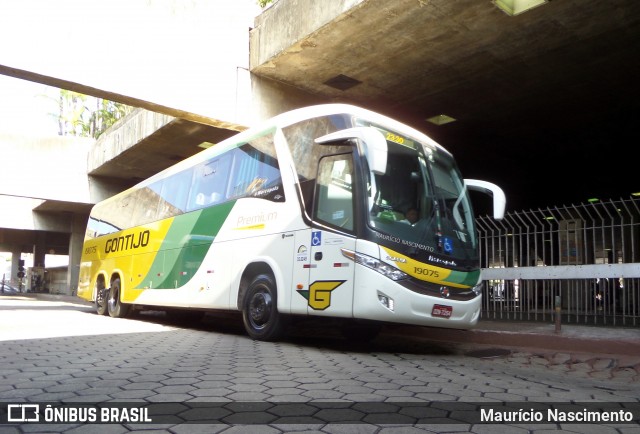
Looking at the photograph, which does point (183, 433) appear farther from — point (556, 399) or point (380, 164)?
point (380, 164)

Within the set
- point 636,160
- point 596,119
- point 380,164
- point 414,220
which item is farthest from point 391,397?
point 636,160

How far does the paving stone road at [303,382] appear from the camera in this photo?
338 cm

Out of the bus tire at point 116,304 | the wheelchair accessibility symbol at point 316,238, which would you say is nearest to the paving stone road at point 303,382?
the wheelchair accessibility symbol at point 316,238

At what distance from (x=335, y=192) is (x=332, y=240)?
0.64 m

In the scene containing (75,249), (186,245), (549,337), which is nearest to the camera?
(549,337)

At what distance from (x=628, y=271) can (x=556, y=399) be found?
487 centimetres

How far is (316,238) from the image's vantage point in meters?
6.89

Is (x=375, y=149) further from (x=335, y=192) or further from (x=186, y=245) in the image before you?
(x=186, y=245)

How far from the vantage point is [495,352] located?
733 centimetres

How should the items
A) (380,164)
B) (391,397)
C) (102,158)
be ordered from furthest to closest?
(102,158)
(380,164)
(391,397)

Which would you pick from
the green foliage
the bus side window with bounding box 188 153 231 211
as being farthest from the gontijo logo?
the green foliage

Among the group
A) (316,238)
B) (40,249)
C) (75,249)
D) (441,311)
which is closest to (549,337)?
(441,311)

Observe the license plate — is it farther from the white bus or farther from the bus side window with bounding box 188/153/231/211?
the bus side window with bounding box 188/153/231/211

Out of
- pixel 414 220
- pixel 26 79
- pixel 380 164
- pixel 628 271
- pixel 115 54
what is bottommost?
pixel 628 271
